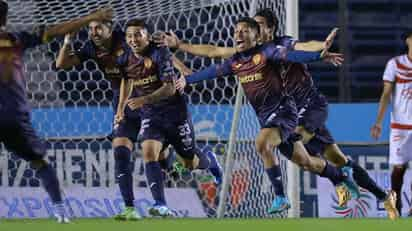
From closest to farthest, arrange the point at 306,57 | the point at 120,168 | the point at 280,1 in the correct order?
the point at 306,57, the point at 120,168, the point at 280,1

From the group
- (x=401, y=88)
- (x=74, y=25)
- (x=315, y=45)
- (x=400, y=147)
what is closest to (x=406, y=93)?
(x=401, y=88)

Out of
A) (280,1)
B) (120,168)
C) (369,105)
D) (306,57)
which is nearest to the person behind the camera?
(306,57)

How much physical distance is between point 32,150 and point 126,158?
4.07 feet

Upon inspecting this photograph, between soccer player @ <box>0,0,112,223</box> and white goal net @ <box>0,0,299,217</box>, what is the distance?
200cm

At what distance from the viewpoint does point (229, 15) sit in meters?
11.1

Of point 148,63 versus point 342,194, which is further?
point 342,194

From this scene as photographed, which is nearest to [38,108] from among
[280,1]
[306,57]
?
[280,1]

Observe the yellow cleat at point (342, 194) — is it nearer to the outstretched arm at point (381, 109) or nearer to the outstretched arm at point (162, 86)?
the outstretched arm at point (381, 109)

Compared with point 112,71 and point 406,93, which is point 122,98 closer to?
point 112,71

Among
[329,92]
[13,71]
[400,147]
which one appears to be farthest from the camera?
[329,92]

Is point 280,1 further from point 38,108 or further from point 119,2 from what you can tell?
point 38,108

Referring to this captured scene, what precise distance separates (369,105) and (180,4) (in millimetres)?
1751

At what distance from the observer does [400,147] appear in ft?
34.5

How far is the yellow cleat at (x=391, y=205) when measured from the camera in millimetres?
9906
